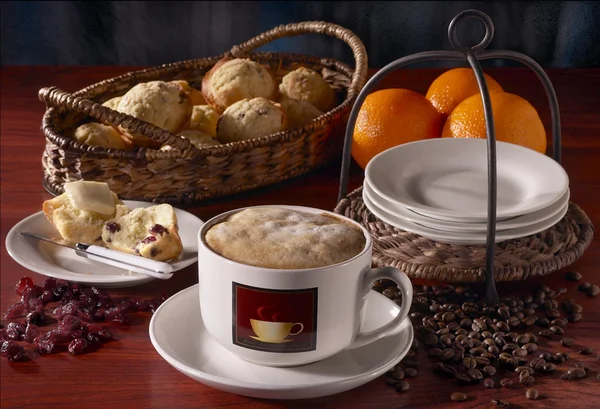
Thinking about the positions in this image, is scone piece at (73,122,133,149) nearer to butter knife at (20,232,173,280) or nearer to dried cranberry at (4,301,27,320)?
butter knife at (20,232,173,280)

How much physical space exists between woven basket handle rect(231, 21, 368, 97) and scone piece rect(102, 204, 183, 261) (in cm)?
55

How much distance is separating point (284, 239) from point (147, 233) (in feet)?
1.23

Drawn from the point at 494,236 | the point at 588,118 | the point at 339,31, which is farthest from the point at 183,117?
the point at 588,118

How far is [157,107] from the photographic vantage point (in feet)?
4.62

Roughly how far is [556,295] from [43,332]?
0.68 meters

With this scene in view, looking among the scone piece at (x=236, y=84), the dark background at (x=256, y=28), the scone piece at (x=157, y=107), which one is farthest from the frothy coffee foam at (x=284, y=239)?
the dark background at (x=256, y=28)

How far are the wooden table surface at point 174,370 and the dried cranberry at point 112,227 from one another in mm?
107

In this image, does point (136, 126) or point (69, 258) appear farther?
point (136, 126)

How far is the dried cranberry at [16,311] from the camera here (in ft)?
3.43

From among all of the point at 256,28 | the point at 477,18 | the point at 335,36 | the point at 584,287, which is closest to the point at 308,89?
the point at 335,36

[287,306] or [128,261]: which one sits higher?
[287,306]

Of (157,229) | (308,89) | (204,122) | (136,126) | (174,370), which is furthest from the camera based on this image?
(308,89)

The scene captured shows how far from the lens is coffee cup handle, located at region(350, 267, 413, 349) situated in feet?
2.83

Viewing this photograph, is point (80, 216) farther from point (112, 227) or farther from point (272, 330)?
point (272, 330)
